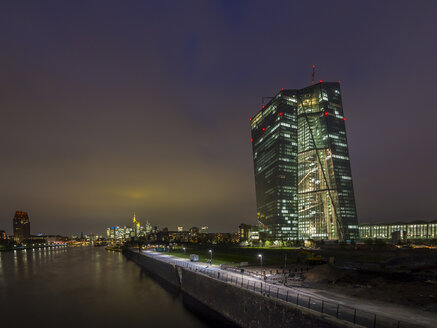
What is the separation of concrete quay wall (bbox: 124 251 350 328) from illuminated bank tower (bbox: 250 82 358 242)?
11323cm

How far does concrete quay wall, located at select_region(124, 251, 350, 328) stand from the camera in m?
22.2

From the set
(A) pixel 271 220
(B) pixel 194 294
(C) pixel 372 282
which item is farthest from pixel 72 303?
(A) pixel 271 220

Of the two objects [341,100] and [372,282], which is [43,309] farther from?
[341,100]

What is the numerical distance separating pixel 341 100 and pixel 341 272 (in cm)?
16276

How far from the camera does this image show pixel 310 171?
591ft

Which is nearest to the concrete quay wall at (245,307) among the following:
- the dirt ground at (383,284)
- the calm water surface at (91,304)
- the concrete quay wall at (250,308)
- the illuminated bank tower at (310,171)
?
Answer: the concrete quay wall at (250,308)

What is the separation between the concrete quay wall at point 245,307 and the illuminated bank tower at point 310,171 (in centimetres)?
11323

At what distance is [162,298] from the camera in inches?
2146

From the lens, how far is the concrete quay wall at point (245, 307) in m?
22.2

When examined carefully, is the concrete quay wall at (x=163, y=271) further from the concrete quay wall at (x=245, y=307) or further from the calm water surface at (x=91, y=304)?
the concrete quay wall at (x=245, y=307)

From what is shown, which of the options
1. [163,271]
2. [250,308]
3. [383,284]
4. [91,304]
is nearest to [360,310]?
[250,308]

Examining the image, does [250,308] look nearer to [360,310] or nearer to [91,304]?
[360,310]

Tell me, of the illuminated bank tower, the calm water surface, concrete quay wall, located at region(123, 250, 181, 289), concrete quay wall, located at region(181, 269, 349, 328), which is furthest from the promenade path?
the illuminated bank tower

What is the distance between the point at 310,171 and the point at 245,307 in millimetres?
158255
